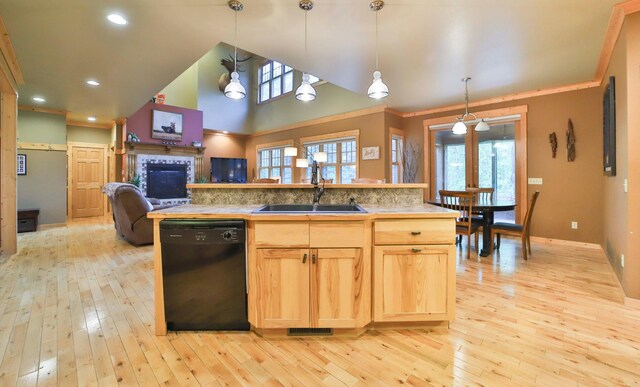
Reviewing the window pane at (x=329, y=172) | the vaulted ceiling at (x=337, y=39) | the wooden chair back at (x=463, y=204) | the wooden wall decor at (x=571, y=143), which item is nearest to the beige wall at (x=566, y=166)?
the wooden wall decor at (x=571, y=143)

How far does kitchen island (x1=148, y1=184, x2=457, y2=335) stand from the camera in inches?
70.7

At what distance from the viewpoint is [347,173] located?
6.92 metres

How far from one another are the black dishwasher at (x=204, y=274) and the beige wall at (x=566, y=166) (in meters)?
5.03

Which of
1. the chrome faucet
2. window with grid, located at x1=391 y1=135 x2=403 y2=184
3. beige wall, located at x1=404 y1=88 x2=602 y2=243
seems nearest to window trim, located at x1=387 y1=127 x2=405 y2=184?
window with grid, located at x1=391 y1=135 x2=403 y2=184

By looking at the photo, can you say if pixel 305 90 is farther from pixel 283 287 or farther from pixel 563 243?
pixel 563 243

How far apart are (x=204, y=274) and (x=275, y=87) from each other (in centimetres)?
795

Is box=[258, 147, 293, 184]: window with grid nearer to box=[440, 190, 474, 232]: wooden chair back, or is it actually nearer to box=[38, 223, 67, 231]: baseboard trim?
box=[38, 223, 67, 231]: baseboard trim

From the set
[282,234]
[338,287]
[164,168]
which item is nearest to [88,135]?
[164,168]

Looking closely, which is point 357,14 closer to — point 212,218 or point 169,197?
point 212,218

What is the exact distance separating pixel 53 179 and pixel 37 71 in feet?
9.83

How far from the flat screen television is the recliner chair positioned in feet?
14.4

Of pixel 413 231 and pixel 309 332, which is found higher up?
pixel 413 231

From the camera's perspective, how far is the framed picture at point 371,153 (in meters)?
6.04

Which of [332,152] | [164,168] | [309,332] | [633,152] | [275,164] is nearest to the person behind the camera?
[309,332]
